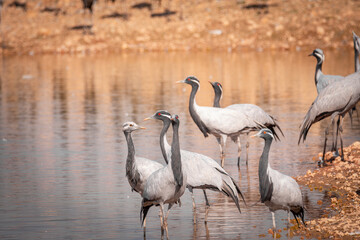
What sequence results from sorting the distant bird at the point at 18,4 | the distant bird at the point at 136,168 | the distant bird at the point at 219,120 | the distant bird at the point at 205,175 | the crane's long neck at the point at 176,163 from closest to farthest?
the crane's long neck at the point at 176,163, the distant bird at the point at 205,175, the distant bird at the point at 136,168, the distant bird at the point at 219,120, the distant bird at the point at 18,4

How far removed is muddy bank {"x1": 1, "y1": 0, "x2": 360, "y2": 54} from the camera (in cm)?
4522

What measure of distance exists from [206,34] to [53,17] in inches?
501

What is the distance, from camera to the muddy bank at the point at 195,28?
4522cm

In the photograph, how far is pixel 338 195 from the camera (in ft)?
34.8

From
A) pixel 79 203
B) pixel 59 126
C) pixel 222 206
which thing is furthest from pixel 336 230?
pixel 59 126

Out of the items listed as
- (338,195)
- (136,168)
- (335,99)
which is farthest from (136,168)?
(335,99)

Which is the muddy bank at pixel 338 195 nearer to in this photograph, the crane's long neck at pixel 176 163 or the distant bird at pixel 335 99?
the distant bird at pixel 335 99

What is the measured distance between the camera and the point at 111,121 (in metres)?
19.1

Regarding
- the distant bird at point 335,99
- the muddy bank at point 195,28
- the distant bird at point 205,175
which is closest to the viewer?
the distant bird at point 205,175

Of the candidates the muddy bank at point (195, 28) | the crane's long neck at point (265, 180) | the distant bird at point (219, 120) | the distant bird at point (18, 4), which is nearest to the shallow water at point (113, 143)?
the crane's long neck at point (265, 180)

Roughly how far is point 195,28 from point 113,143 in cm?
3180

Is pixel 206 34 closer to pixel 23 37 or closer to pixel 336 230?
pixel 23 37

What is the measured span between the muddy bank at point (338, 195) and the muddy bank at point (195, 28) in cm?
3240

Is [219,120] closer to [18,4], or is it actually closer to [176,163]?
[176,163]
